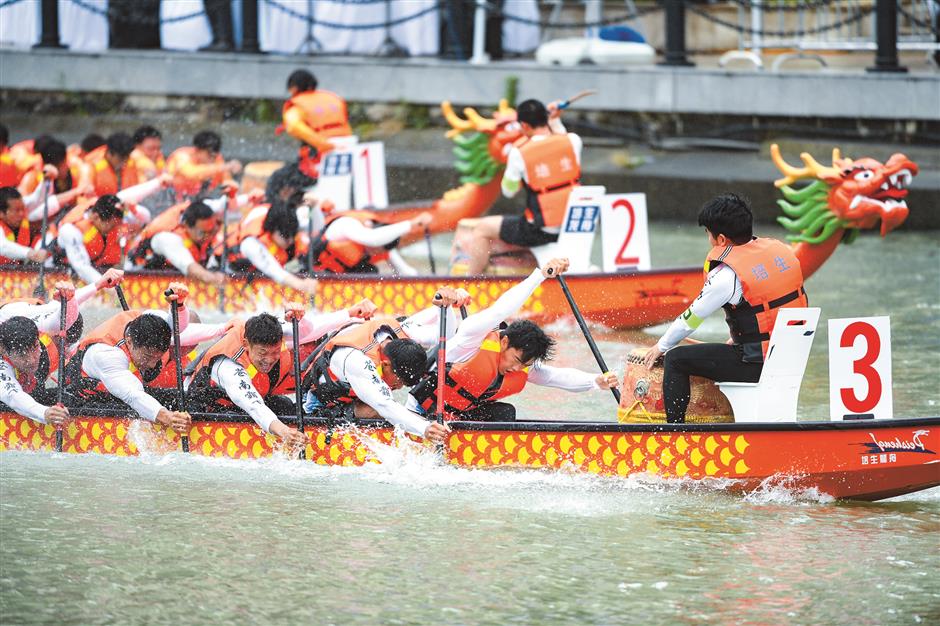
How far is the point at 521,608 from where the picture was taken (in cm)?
618

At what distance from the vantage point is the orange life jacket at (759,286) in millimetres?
7047

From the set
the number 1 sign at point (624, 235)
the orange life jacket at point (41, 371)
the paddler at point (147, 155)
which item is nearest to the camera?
the orange life jacket at point (41, 371)

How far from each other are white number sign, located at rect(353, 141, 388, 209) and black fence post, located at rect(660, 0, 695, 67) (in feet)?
11.5

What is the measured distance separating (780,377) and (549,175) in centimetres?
428

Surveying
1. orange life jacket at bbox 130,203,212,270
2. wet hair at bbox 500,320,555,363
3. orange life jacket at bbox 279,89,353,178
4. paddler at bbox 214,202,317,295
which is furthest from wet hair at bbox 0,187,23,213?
wet hair at bbox 500,320,555,363

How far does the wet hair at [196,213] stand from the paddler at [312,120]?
2.33 metres

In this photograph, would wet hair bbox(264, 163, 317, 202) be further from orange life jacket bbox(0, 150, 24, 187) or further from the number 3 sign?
the number 3 sign

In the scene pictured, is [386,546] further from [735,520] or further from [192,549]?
[735,520]

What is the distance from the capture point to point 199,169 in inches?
512

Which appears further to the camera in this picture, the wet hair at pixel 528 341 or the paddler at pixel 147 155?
the paddler at pixel 147 155

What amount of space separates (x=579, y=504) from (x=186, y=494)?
6.00 feet

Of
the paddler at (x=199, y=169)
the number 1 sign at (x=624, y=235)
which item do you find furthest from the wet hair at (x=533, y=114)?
the paddler at (x=199, y=169)

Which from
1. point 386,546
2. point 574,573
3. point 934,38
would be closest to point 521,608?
point 574,573

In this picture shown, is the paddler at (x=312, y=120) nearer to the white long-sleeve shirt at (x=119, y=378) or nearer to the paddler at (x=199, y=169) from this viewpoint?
the paddler at (x=199, y=169)
